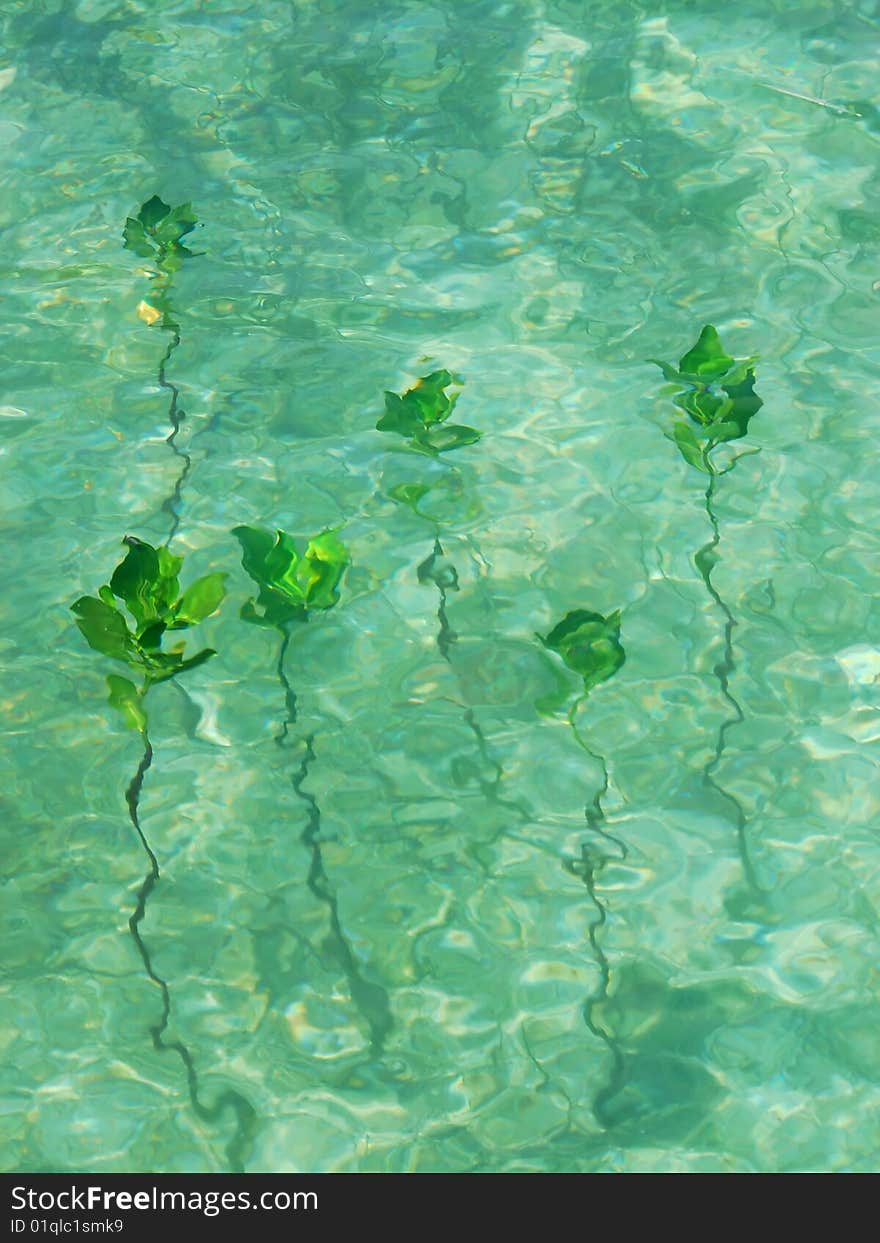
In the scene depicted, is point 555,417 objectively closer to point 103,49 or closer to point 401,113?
point 401,113

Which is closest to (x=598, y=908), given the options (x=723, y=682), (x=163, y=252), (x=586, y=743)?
(x=586, y=743)

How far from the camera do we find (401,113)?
206 inches

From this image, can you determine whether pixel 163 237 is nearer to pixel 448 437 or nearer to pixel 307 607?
pixel 448 437

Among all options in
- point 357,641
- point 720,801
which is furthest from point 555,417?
point 720,801

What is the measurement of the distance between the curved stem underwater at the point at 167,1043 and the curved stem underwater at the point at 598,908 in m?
0.64

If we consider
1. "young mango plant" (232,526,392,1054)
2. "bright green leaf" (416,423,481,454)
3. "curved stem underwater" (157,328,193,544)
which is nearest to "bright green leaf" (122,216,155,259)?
"curved stem underwater" (157,328,193,544)

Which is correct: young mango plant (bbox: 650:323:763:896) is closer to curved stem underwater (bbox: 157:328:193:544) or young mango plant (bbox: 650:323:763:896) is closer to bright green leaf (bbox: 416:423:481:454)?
bright green leaf (bbox: 416:423:481:454)

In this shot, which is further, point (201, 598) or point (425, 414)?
point (425, 414)

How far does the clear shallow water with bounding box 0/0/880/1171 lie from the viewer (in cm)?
271

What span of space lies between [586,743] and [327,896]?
0.66m

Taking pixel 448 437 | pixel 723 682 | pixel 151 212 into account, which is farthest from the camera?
pixel 151 212

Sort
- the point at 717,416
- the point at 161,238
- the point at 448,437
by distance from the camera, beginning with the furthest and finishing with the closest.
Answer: the point at 161,238 < the point at 448,437 < the point at 717,416

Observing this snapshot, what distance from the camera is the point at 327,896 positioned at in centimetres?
298
